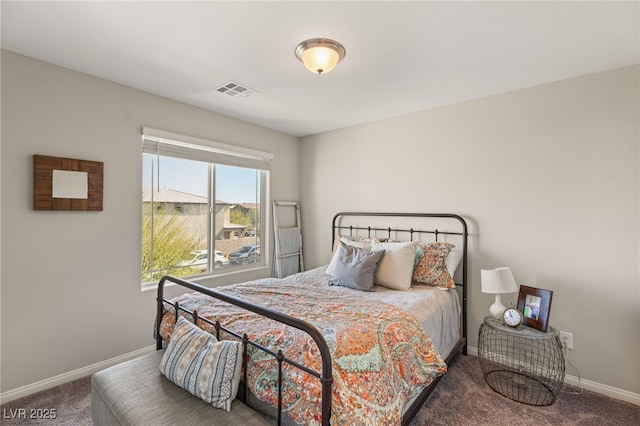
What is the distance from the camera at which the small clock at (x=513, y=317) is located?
2188mm

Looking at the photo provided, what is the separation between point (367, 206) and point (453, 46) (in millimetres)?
1950

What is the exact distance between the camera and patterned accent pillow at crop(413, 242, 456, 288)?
260cm

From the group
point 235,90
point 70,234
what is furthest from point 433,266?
point 70,234

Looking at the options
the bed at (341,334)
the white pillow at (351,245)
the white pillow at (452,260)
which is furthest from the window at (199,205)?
the white pillow at (452,260)

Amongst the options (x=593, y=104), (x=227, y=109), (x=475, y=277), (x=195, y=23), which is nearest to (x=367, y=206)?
(x=475, y=277)

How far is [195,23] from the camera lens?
1713 millimetres

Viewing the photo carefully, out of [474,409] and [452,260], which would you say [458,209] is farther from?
[474,409]

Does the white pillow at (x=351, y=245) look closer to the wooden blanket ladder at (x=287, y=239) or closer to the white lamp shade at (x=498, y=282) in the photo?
the wooden blanket ladder at (x=287, y=239)

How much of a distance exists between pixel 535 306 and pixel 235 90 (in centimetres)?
302

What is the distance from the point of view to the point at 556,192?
2410 mm

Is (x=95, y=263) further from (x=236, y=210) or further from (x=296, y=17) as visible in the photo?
(x=296, y=17)

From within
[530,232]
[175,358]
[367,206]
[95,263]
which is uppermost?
[367,206]

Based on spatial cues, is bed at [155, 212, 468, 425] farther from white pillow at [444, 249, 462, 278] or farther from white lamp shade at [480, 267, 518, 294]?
white lamp shade at [480, 267, 518, 294]

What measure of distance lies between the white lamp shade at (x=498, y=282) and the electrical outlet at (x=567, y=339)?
61 cm
